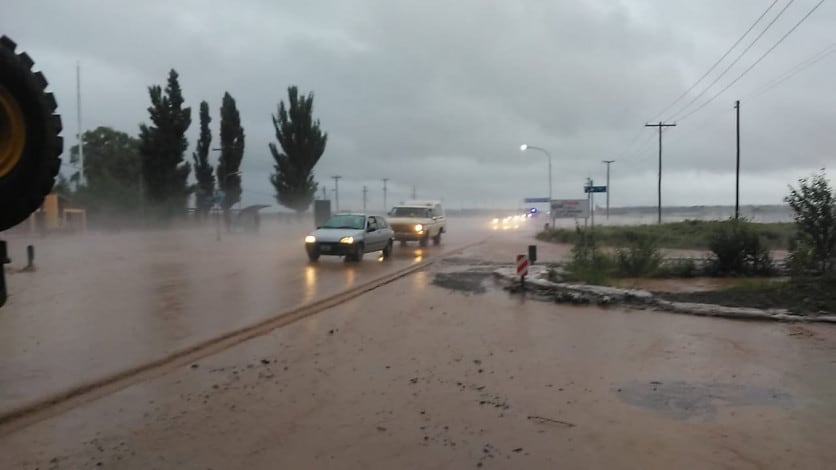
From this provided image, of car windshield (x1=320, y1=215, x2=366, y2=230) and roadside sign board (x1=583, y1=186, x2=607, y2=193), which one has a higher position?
roadside sign board (x1=583, y1=186, x2=607, y2=193)

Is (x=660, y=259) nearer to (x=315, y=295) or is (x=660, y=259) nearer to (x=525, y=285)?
(x=525, y=285)

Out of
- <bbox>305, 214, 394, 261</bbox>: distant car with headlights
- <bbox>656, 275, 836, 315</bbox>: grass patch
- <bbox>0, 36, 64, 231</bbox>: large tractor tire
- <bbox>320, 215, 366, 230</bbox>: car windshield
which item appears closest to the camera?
<bbox>0, 36, 64, 231</bbox>: large tractor tire

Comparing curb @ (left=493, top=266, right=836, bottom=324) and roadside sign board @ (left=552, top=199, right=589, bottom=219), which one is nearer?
curb @ (left=493, top=266, right=836, bottom=324)

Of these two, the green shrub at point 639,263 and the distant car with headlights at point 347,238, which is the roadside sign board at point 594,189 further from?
the green shrub at point 639,263

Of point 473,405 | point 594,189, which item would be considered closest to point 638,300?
point 473,405

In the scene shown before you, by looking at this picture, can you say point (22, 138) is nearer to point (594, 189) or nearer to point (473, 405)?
point (473, 405)

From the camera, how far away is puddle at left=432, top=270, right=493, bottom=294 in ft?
49.1

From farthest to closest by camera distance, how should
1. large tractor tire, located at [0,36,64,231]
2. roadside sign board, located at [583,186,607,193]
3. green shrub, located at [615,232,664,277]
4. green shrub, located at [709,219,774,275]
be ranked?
roadside sign board, located at [583,186,607,193], green shrub, located at [615,232,664,277], green shrub, located at [709,219,774,275], large tractor tire, located at [0,36,64,231]

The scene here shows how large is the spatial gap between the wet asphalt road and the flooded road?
112 cm

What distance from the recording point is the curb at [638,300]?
10578 millimetres

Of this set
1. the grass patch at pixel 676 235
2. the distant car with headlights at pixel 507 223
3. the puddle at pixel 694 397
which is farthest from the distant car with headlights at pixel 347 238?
the distant car with headlights at pixel 507 223

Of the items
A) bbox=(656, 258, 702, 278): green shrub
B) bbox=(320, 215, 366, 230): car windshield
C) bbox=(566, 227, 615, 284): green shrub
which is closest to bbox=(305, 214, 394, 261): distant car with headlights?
bbox=(320, 215, 366, 230): car windshield

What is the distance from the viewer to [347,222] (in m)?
22.0

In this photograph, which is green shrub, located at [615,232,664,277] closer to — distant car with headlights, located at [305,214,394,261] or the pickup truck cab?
distant car with headlights, located at [305,214,394,261]
